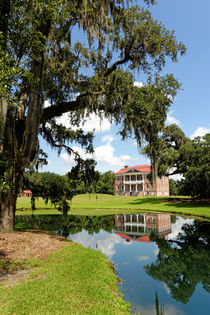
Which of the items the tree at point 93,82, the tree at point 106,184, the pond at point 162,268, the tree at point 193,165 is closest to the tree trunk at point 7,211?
the tree at point 93,82

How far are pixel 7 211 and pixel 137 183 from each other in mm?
59603

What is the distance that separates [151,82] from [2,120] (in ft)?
24.4

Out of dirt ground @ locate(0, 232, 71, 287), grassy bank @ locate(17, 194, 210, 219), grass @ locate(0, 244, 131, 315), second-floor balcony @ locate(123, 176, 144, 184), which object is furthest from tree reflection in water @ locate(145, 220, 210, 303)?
second-floor balcony @ locate(123, 176, 144, 184)

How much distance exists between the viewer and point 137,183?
217ft

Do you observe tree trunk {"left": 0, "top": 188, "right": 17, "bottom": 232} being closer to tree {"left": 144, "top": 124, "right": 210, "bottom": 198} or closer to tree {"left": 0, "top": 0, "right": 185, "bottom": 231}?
tree {"left": 0, "top": 0, "right": 185, "bottom": 231}

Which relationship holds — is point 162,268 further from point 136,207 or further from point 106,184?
point 106,184

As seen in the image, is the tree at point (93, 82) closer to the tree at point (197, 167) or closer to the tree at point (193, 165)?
the tree at point (193, 165)

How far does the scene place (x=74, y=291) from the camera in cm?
425

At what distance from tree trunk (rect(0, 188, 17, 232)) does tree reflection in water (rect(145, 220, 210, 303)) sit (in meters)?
5.92

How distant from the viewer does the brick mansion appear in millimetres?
64688

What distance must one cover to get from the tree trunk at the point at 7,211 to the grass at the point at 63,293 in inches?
144

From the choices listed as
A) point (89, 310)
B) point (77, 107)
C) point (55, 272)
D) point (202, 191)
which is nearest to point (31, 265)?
point (55, 272)

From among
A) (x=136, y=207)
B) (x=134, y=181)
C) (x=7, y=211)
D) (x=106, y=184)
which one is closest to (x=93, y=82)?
(x=7, y=211)

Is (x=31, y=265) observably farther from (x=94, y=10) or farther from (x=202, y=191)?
(x=202, y=191)
